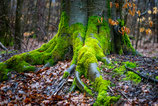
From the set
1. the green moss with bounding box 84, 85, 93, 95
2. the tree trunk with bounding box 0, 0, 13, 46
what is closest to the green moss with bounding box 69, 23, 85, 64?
the green moss with bounding box 84, 85, 93, 95

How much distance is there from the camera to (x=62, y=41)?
6.27 m

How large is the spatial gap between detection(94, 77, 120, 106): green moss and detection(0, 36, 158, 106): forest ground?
135 millimetres

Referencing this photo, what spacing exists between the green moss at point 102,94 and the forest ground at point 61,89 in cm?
13

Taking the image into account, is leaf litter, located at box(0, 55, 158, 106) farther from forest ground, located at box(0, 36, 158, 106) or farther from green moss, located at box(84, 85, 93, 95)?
green moss, located at box(84, 85, 93, 95)

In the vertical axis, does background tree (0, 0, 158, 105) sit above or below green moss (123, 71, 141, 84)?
above

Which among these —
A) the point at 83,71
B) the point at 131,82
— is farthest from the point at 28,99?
the point at 131,82

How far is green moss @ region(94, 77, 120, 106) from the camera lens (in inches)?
129

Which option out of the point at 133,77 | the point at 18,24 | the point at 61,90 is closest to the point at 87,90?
the point at 61,90

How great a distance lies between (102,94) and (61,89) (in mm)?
1482

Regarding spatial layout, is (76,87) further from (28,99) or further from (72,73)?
(28,99)

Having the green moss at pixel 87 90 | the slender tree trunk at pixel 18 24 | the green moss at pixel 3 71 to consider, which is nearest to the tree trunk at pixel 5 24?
the slender tree trunk at pixel 18 24

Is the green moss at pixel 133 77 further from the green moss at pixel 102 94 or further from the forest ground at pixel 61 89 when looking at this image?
the green moss at pixel 102 94

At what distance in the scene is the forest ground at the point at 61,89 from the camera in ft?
11.5

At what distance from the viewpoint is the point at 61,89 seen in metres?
4.40
